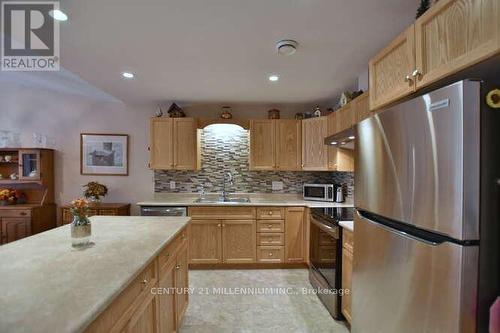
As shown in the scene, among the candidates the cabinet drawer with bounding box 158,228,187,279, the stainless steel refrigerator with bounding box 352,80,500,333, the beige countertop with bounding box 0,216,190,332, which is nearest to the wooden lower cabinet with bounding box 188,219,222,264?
the cabinet drawer with bounding box 158,228,187,279

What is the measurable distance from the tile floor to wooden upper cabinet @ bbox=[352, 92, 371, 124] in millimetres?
1911

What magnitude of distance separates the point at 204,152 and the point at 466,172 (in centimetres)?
351

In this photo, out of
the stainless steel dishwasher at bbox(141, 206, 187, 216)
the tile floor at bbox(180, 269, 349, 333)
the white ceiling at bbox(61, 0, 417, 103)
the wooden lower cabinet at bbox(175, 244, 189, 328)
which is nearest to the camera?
the white ceiling at bbox(61, 0, 417, 103)

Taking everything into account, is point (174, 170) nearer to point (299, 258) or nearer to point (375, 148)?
point (299, 258)

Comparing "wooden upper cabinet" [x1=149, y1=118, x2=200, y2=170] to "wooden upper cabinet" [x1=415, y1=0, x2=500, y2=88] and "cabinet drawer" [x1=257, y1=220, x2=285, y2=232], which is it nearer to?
"cabinet drawer" [x1=257, y1=220, x2=285, y2=232]

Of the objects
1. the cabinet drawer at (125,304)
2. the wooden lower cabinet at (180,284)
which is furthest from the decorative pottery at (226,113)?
the cabinet drawer at (125,304)

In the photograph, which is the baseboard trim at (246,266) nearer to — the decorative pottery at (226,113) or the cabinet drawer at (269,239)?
the cabinet drawer at (269,239)

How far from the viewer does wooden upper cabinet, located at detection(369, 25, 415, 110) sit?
49.3 inches

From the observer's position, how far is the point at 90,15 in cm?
163

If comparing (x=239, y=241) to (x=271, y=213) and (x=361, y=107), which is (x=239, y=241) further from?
(x=361, y=107)

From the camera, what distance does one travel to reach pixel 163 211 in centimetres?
331

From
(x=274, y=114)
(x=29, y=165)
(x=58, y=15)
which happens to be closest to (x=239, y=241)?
(x=274, y=114)

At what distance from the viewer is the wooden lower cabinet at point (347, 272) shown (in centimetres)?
203

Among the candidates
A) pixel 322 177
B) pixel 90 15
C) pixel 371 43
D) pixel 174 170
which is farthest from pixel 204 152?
pixel 371 43
